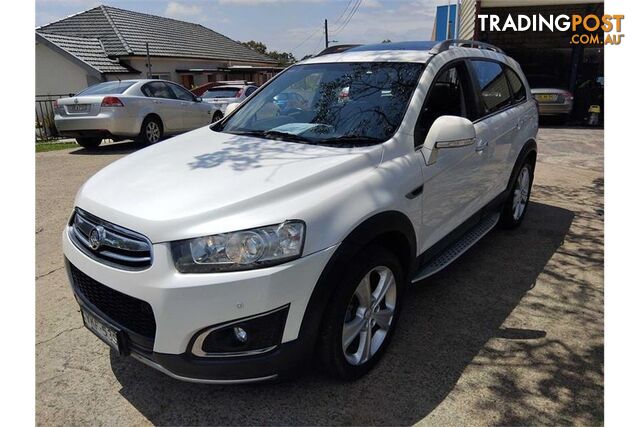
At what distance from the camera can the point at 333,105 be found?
3242 mm

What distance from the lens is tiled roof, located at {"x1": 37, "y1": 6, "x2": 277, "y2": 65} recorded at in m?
25.8

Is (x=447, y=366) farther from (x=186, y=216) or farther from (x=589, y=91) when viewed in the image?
(x=589, y=91)

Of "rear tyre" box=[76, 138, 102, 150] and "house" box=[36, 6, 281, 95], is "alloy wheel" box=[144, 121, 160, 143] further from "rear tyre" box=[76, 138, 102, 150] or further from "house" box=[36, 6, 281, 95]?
"house" box=[36, 6, 281, 95]

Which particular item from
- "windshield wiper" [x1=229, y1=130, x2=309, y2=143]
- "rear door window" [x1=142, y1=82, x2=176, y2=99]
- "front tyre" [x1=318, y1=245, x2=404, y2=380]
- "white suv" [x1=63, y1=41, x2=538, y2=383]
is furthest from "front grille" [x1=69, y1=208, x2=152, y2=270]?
"rear door window" [x1=142, y1=82, x2=176, y2=99]

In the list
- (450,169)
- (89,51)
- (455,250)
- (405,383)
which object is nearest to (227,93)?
(89,51)

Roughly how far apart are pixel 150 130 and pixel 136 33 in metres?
20.2

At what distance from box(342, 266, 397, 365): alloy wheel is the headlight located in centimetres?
60

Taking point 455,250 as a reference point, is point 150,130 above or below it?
above

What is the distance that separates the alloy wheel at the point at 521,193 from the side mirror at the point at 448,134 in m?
2.27

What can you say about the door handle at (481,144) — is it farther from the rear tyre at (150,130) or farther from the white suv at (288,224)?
the rear tyre at (150,130)

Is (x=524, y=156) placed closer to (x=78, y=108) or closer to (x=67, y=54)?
(x=78, y=108)

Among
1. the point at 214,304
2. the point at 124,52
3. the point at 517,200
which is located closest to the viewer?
the point at 214,304

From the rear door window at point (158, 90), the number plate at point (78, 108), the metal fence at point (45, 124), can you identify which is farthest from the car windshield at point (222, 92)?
the number plate at point (78, 108)

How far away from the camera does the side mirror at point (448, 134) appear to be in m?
2.85
